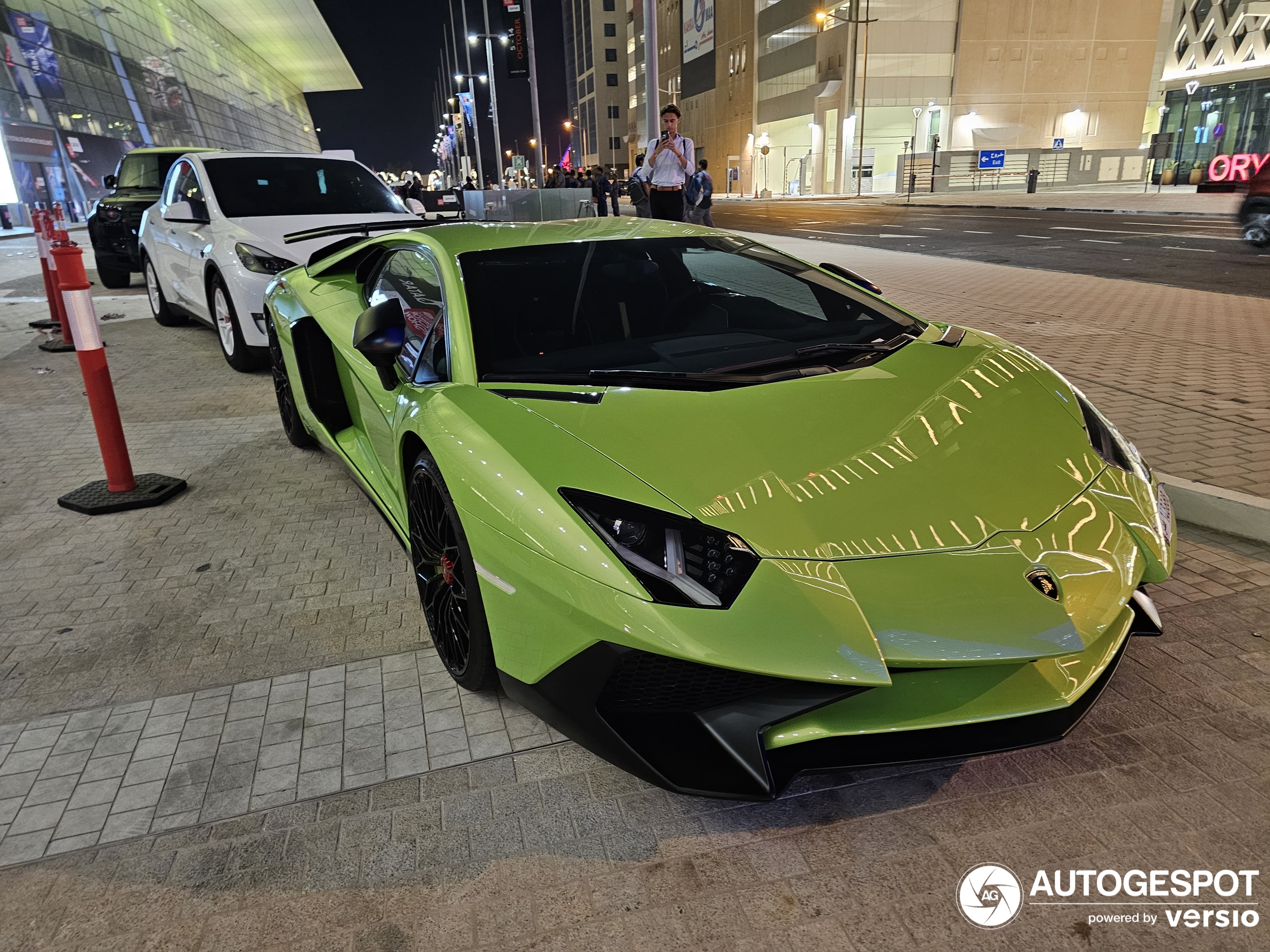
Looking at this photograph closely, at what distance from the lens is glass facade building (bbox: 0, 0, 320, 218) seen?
29578mm

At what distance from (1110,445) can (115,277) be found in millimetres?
13684

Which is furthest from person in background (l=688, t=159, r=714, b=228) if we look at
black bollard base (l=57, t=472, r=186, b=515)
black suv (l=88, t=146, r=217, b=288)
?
black bollard base (l=57, t=472, r=186, b=515)

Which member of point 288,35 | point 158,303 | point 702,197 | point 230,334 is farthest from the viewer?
point 288,35

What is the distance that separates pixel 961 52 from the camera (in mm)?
45281

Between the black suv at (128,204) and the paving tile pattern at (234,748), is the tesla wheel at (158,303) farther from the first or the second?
the paving tile pattern at (234,748)

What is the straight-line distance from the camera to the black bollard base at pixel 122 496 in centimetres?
428

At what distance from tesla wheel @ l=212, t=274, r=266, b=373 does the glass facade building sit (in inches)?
1103

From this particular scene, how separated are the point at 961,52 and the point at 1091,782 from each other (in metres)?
51.4

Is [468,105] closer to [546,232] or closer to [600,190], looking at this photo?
[600,190]

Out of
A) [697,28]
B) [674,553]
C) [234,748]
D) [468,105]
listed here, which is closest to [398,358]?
[234,748]

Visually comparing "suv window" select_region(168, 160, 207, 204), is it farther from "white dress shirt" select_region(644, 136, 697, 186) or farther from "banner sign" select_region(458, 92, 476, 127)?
"banner sign" select_region(458, 92, 476, 127)

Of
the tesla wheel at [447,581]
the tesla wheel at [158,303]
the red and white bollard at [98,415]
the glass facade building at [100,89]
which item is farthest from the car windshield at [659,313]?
the glass facade building at [100,89]

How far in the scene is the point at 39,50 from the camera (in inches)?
1247

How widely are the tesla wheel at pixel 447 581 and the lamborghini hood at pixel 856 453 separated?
0.41m
